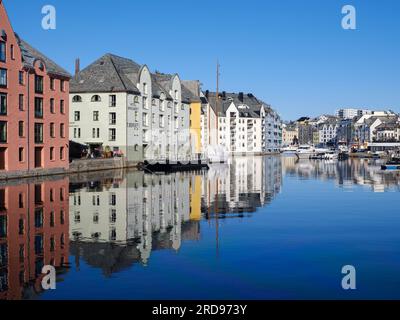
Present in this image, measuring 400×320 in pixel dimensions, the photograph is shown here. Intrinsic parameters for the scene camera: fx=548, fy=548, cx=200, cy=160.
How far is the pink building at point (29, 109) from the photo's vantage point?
5228 cm

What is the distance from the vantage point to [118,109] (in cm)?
8150

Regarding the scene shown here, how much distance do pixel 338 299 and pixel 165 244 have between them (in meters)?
8.06

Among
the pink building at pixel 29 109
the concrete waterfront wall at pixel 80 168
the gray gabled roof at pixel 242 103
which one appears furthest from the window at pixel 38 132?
the gray gabled roof at pixel 242 103

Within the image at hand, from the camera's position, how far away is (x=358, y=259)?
17.1m

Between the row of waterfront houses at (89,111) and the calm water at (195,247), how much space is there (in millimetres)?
21593

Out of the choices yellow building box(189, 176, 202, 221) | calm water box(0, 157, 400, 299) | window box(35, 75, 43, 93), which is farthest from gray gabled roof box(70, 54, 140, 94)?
calm water box(0, 157, 400, 299)

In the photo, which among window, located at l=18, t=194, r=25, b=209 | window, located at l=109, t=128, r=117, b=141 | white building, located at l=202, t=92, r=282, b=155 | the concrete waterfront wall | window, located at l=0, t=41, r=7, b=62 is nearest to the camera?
window, located at l=18, t=194, r=25, b=209

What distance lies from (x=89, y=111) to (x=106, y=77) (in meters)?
6.04

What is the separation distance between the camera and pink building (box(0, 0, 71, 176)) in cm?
5228

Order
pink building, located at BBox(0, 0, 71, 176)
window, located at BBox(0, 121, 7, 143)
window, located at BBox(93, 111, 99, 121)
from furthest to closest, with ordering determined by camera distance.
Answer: window, located at BBox(93, 111, 99, 121) < pink building, located at BBox(0, 0, 71, 176) < window, located at BBox(0, 121, 7, 143)

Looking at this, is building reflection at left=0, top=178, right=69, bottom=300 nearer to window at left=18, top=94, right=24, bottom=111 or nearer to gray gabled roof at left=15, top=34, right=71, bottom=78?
window at left=18, top=94, right=24, bottom=111

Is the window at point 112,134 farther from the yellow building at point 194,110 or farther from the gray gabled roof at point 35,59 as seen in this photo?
the yellow building at point 194,110

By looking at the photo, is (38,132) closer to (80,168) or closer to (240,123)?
(80,168)

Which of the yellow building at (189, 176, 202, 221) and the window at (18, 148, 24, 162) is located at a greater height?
the window at (18, 148, 24, 162)
